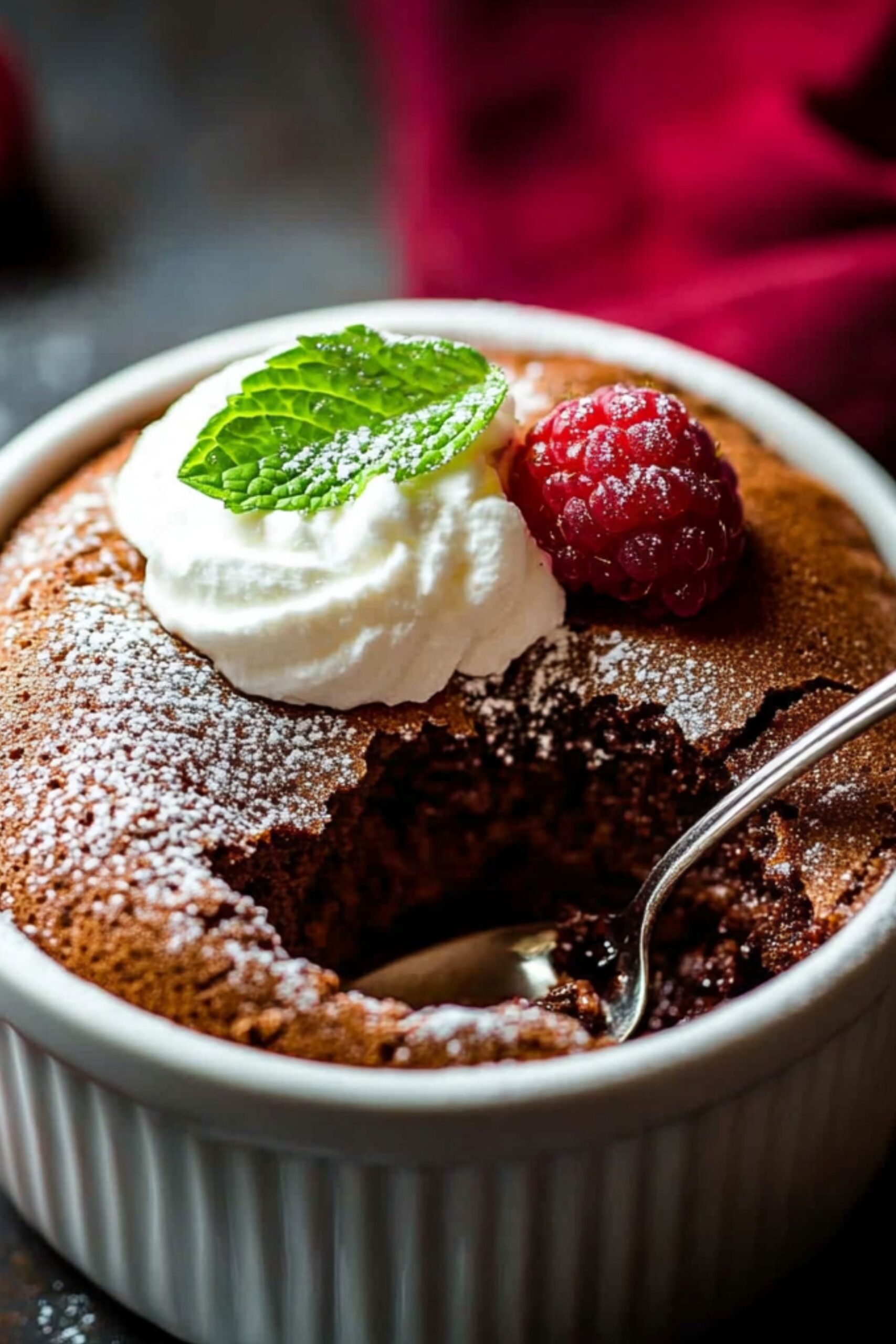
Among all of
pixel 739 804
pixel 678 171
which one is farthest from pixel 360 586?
pixel 678 171

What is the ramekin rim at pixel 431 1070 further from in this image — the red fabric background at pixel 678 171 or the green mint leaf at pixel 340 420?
the red fabric background at pixel 678 171

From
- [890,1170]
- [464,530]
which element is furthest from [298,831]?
[890,1170]

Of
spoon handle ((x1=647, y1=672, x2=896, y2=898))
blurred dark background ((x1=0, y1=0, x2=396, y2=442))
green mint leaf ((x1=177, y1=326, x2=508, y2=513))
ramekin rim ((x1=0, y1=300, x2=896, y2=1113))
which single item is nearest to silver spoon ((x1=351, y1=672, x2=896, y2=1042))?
spoon handle ((x1=647, y1=672, x2=896, y2=898))

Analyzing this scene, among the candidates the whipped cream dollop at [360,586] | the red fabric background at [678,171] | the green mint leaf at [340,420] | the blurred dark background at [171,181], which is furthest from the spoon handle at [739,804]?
the blurred dark background at [171,181]

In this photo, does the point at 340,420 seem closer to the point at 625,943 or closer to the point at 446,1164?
the point at 625,943

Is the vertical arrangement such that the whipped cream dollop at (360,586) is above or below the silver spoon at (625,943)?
above

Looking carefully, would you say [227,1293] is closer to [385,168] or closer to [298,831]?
[298,831]
